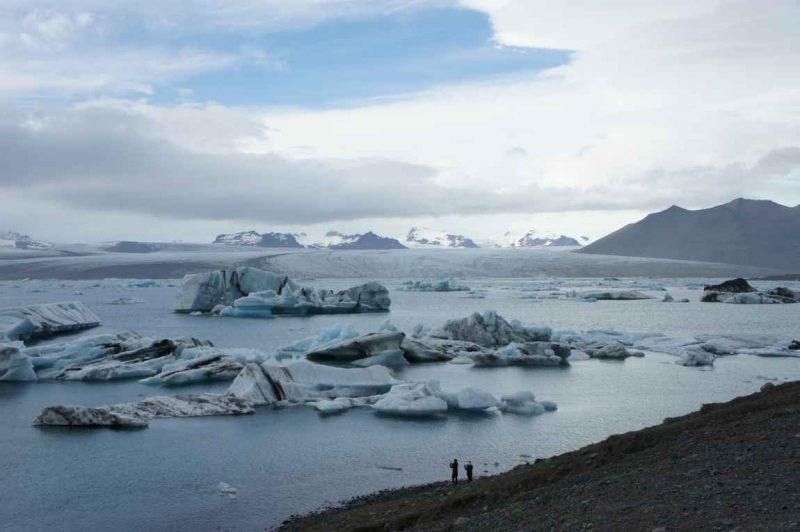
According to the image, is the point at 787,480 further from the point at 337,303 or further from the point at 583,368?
the point at 337,303

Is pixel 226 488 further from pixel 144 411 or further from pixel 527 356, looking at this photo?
pixel 527 356

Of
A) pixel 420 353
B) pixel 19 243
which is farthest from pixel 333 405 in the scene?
pixel 19 243

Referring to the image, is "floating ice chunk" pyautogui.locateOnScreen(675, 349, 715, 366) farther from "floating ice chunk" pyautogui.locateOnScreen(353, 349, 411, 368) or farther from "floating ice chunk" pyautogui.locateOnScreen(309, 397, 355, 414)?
"floating ice chunk" pyautogui.locateOnScreen(309, 397, 355, 414)

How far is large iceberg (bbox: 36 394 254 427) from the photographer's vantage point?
33.3ft

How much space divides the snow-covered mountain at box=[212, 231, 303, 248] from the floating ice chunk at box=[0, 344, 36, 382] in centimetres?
13821

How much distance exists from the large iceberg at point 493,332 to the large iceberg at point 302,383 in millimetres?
6364

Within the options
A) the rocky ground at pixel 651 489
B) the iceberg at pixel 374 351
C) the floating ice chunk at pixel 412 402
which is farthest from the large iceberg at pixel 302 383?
the rocky ground at pixel 651 489

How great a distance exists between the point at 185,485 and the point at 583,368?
10572mm

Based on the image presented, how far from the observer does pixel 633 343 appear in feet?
63.2

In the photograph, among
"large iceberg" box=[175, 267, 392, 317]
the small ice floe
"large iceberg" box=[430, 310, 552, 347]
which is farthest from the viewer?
"large iceberg" box=[175, 267, 392, 317]

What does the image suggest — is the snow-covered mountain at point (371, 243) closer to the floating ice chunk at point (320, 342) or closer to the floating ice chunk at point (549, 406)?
the floating ice chunk at point (320, 342)

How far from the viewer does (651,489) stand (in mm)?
4508

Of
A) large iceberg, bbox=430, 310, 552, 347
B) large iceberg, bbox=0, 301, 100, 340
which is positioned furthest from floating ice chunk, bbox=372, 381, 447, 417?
large iceberg, bbox=0, 301, 100, 340

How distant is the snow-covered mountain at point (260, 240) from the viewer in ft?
518
